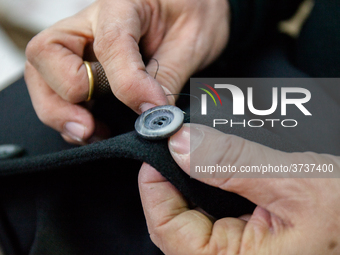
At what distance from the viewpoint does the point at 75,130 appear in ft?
3.84

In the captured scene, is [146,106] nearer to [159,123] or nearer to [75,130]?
[159,123]

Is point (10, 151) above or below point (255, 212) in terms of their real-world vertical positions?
below

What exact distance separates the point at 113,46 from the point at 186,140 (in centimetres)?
44

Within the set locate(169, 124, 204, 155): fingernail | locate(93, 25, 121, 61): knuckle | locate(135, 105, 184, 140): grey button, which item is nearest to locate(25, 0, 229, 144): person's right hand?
locate(93, 25, 121, 61): knuckle

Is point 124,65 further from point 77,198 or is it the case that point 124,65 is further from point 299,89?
point 299,89

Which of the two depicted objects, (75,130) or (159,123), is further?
(75,130)

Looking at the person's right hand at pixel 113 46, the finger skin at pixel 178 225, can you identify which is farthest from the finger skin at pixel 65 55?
the finger skin at pixel 178 225

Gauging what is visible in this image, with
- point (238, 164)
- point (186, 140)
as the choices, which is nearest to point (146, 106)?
point (186, 140)

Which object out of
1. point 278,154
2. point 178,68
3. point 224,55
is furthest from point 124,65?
point 224,55

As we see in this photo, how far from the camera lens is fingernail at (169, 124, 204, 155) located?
0.70 meters

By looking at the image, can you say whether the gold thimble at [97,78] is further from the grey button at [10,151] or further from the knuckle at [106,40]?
the grey button at [10,151]

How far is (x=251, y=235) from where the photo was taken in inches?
26.3

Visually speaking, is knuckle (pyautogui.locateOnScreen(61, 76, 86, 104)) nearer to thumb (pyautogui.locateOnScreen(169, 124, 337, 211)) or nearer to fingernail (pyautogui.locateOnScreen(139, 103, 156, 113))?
fingernail (pyautogui.locateOnScreen(139, 103, 156, 113))

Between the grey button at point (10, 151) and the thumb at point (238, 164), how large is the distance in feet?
2.72
